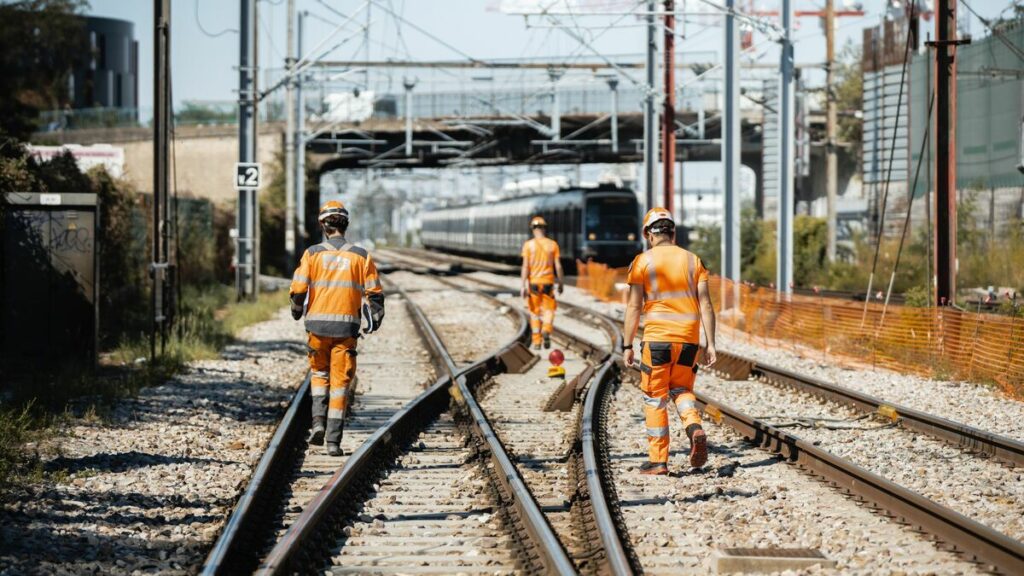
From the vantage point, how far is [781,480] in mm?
9328

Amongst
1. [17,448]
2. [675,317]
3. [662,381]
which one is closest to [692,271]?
[675,317]

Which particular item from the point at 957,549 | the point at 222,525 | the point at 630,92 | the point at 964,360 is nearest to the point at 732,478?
the point at 957,549

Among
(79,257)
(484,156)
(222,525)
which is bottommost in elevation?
(222,525)

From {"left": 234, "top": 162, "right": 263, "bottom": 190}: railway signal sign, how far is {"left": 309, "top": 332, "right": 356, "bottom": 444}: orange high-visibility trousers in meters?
19.8

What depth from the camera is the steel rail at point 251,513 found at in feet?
21.2

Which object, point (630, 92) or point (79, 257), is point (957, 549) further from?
point (630, 92)

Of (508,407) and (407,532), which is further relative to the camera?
(508,407)

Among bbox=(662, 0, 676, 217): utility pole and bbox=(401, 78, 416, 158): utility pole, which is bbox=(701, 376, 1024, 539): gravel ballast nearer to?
bbox=(662, 0, 676, 217): utility pole

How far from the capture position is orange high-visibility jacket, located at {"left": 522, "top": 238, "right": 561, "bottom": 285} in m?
18.5

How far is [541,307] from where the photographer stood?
1905 centimetres

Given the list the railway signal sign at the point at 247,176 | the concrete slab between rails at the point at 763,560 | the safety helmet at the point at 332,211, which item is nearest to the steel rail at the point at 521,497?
the concrete slab between rails at the point at 763,560

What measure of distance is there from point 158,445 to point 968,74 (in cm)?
3669

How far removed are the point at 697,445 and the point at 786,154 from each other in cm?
1768

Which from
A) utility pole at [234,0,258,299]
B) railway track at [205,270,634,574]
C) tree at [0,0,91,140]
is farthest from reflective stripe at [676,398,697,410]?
tree at [0,0,91,140]
